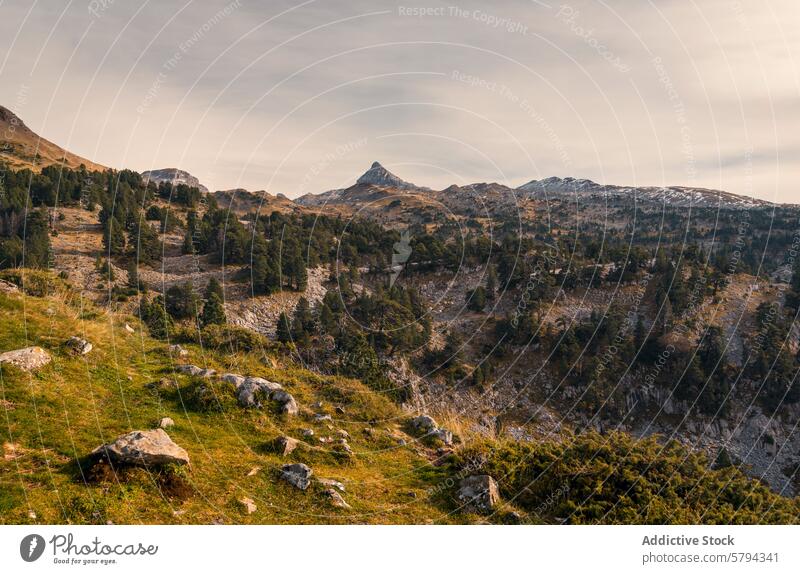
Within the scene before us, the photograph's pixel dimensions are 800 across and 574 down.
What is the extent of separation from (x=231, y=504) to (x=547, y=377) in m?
48.1

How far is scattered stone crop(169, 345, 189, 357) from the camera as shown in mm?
19328

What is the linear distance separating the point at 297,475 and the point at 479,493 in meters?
5.07

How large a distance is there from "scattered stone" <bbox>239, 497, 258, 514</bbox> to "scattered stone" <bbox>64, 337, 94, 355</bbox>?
30.2 ft

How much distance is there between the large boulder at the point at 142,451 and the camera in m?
10.1

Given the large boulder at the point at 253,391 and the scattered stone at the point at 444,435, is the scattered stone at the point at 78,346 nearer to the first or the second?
the large boulder at the point at 253,391

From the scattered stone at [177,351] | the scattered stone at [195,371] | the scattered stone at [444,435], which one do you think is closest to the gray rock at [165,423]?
the scattered stone at [195,371]

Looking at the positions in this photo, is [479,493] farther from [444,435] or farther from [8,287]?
[8,287]

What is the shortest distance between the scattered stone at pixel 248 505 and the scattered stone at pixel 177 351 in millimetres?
10644

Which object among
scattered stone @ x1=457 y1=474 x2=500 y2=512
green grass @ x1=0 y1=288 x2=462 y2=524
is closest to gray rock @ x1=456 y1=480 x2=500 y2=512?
scattered stone @ x1=457 y1=474 x2=500 y2=512

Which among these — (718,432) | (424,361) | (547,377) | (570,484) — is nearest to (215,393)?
(570,484)

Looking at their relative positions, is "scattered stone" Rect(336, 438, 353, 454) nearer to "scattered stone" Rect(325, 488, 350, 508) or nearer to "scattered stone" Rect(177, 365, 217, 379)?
"scattered stone" Rect(325, 488, 350, 508)

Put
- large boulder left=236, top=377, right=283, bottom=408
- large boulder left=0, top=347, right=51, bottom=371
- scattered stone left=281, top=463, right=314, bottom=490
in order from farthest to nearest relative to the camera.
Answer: large boulder left=236, top=377, right=283, bottom=408
large boulder left=0, top=347, right=51, bottom=371
scattered stone left=281, top=463, right=314, bottom=490

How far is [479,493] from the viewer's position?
41.8 feet
